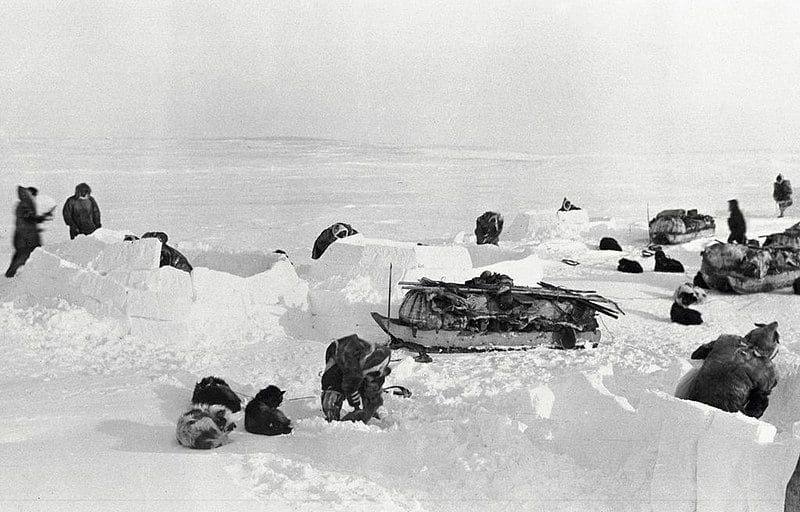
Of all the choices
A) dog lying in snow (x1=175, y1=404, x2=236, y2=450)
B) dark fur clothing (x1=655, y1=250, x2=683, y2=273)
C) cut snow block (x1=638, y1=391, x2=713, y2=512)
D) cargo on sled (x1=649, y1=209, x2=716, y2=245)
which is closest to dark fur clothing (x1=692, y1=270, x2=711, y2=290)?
dark fur clothing (x1=655, y1=250, x2=683, y2=273)

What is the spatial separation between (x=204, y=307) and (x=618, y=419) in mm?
5018

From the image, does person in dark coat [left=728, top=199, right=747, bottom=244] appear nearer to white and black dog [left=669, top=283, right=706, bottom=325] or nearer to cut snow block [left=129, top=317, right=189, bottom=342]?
white and black dog [left=669, top=283, right=706, bottom=325]

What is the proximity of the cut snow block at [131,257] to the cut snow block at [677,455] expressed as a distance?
242 inches

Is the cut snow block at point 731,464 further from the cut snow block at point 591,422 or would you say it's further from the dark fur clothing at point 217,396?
the dark fur clothing at point 217,396

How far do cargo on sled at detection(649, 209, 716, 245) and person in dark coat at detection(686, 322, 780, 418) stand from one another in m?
10.4

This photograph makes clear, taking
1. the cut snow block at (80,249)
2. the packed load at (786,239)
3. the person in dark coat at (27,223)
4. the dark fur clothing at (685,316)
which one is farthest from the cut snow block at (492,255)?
the person in dark coat at (27,223)

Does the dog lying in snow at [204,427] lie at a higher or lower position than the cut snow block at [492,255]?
lower

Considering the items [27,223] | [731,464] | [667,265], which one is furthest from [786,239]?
[27,223]

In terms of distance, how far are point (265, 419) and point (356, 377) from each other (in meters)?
0.74

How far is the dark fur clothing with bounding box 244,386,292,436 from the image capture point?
5.98m

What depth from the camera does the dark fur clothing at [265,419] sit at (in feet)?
19.6

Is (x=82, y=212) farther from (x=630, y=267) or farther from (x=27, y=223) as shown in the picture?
(x=630, y=267)

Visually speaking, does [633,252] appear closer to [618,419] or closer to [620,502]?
[618,419]

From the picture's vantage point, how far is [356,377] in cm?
604
